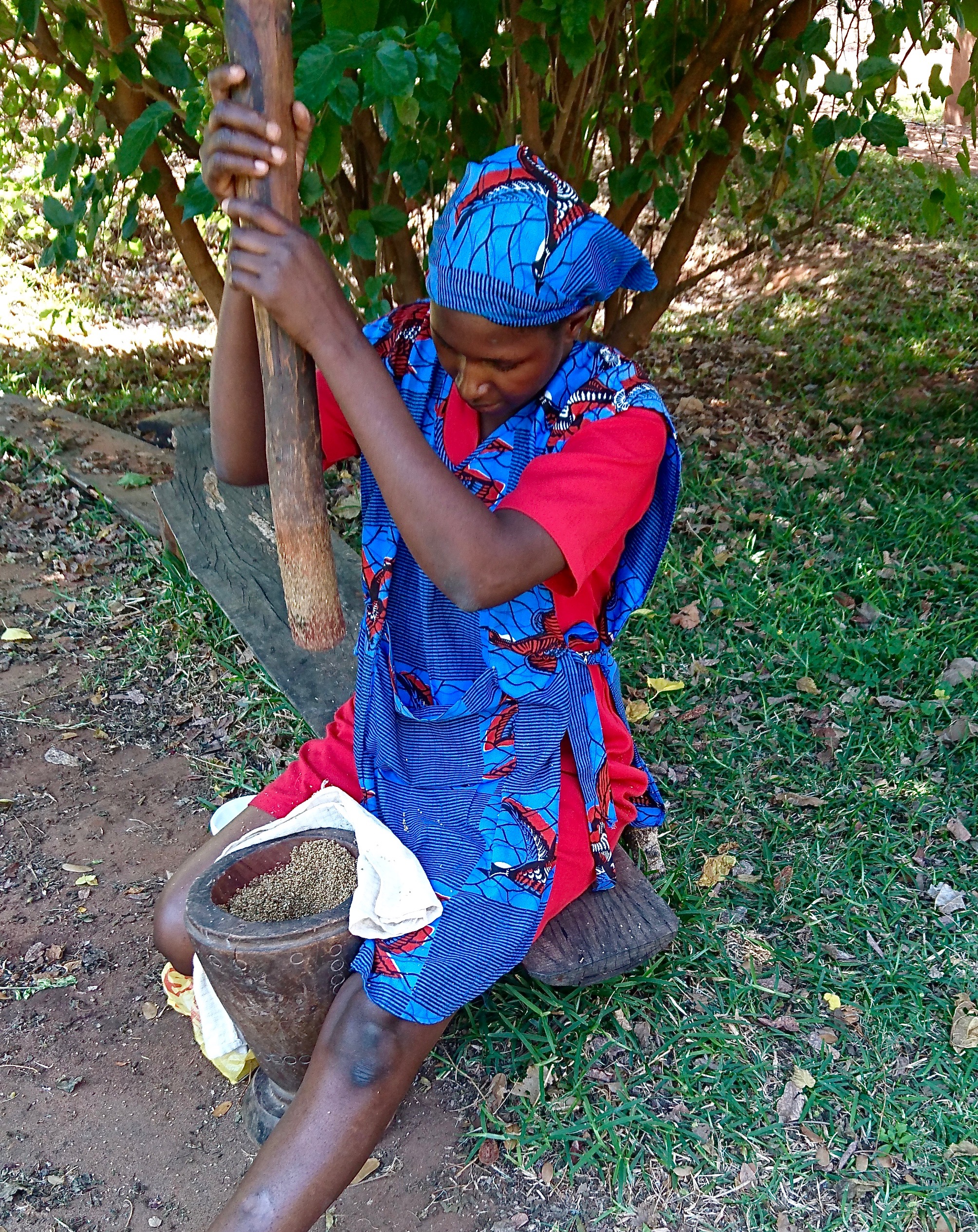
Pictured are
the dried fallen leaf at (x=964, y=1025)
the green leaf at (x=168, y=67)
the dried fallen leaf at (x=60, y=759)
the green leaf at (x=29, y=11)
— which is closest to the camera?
the dried fallen leaf at (x=964, y=1025)

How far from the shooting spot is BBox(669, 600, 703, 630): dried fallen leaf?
3.73 meters

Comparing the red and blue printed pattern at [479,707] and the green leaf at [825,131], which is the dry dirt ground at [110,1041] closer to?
the red and blue printed pattern at [479,707]

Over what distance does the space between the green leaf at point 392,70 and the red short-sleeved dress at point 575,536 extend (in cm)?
54

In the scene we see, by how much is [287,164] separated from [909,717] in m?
2.44

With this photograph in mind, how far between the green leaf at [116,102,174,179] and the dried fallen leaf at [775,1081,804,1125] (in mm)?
2262

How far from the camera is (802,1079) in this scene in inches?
90.4

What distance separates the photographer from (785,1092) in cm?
227

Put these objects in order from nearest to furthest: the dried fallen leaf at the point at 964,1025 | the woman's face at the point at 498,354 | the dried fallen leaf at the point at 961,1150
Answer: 1. the woman's face at the point at 498,354
2. the dried fallen leaf at the point at 961,1150
3. the dried fallen leaf at the point at 964,1025

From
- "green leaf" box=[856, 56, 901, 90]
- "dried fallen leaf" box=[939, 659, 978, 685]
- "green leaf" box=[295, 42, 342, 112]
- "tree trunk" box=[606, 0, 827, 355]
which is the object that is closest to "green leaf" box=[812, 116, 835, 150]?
"green leaf" box=[856, 56, 901, 90]

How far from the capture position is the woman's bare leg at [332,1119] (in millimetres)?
1753

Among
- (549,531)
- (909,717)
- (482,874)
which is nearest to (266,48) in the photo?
(549,531)

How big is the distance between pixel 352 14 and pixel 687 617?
232 cm

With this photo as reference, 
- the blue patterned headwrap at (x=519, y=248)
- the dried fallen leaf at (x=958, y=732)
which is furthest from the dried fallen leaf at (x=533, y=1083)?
the dried fallen leaf at (x=958, y=732)

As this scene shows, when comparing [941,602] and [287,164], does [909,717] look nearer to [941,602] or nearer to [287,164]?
[941,602]
